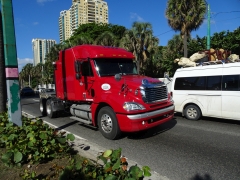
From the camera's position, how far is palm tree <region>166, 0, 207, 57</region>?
19.5 meters

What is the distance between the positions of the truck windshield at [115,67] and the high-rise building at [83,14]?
145 ft

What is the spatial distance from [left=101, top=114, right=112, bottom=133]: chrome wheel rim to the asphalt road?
31cm

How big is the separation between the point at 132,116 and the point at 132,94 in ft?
2.07

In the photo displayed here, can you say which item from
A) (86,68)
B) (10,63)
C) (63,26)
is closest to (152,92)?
(86,68)

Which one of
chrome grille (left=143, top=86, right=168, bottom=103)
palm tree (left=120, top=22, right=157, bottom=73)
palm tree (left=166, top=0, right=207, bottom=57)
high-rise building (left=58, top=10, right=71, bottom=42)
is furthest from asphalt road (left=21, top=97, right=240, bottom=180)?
high-rise building (left=58, top=10, right=71, bottom=42)

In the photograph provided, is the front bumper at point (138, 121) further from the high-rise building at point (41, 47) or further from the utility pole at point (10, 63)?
the high-rise building at point (41, 47)

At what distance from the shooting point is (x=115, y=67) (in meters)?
7.27

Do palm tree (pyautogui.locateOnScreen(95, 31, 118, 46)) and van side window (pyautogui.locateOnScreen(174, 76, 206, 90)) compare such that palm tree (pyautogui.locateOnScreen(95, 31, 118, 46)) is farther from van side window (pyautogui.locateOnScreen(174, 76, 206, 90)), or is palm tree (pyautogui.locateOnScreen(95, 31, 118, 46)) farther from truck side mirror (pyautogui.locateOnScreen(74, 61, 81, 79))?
truck side mirror (pyautogui.locateOnScreen(74, 61, 81, 79))

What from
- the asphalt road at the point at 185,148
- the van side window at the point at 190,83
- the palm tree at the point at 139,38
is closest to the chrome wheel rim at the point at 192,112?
the asphalt road at the point at 185,148

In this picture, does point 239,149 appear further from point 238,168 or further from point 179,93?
point 179,93

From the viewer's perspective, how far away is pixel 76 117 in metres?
8.00

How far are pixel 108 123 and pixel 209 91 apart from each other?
175 inches

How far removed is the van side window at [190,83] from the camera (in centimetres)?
853

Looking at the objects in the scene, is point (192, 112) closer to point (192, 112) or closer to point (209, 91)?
point (192, 112)
